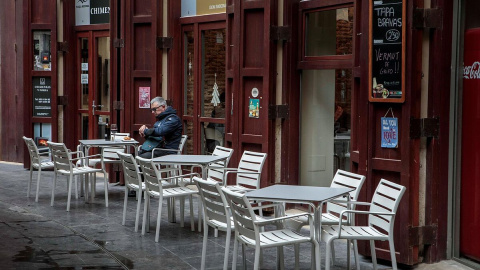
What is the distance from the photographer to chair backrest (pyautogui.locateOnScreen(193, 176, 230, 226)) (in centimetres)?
696

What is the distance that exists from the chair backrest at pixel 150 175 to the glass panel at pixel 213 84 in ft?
11.9

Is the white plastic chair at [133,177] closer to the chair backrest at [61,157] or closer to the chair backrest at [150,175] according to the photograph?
the chair backrest at [150,175]

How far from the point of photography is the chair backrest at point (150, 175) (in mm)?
8969

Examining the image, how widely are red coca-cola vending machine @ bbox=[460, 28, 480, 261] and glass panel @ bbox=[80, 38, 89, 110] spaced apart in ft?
31.8

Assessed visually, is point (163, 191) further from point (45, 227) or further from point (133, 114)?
point (133, 114)

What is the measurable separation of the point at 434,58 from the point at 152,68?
6.63 m

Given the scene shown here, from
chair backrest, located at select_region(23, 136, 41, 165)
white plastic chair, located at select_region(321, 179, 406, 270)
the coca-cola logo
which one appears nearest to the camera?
white plastic chair, located at select_region(321, 179, 406, 270)

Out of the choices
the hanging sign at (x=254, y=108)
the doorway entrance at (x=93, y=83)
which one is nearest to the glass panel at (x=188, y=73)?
the doorway entrance at (x=93, y=83)

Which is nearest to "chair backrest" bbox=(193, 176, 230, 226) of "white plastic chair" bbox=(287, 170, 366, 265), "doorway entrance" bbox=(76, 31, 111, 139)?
→ "white plastic chair" bbox=(287, 170, 366, 265)

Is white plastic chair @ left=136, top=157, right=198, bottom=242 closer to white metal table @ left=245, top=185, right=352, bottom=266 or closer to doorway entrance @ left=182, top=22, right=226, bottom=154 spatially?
white metal table @ left=245, top=185, right=352, bottom=266

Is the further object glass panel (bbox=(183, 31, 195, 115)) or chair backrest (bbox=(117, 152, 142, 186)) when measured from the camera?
glass panel (bbox=(183, 31, 195, 115))

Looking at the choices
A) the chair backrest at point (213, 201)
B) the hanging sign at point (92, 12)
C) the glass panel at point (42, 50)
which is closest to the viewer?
the chair backrest at point (213, 201)

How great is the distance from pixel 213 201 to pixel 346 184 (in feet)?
4.37

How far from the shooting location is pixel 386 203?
6.95 metres
